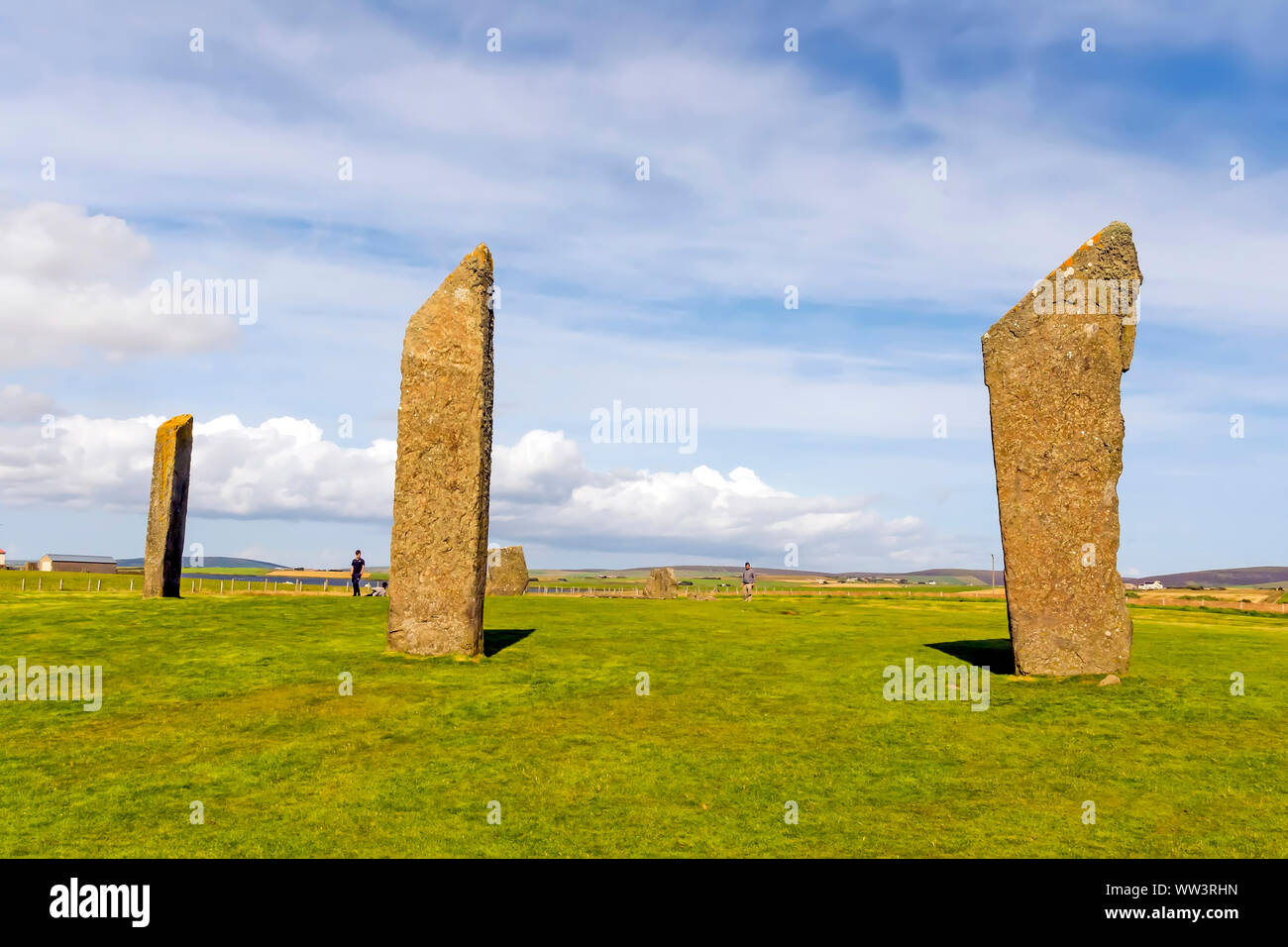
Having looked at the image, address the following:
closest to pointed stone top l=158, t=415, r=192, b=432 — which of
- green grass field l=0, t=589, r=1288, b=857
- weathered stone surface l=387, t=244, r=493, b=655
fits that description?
green grass field l=0, t=589, r=1288, b=857

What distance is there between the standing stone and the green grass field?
0.88m

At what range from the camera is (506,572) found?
116 ft

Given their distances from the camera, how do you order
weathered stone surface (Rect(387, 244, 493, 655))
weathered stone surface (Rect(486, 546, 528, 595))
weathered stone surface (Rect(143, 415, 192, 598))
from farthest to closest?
weathered stone surface (Rect(486, 546, 528, 595))
weathered stone surface (Rect(143, 415, 192, 598))
weathered stone surface (Rect(387, 244, 493, 655))

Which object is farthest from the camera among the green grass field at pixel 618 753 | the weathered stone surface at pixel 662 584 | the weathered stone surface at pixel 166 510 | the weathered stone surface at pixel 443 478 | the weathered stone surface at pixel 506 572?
the weathered stone surface at pixel 662 584

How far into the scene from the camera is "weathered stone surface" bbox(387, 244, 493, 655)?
15.5 m

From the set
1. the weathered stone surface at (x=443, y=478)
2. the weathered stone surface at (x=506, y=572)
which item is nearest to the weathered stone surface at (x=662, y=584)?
the weathered stone surface at (x=506, y=572)

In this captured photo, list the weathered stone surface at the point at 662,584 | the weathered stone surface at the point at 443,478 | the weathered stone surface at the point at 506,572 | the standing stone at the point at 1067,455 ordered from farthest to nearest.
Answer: the weathered stone surface at the point at 662,584
the weathered stone surface at the point at 506,572
the weathered stone surface at the point at 443,478
the standing stone at the point at 1067,455

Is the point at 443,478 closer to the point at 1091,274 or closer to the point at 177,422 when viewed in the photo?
the point at 1091,274

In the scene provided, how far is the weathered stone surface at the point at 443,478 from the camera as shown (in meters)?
15.5

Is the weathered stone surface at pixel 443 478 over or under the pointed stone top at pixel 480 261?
under

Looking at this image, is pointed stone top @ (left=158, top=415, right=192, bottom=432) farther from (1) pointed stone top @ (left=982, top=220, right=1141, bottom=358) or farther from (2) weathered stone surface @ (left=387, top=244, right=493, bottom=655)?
(1) pointed stone top @ (left=982, top=220, right=1141, bottom=358)

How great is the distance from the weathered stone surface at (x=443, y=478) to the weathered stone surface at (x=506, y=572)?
63.6 feet

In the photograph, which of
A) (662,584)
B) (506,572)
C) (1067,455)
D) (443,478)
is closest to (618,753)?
(443,478)

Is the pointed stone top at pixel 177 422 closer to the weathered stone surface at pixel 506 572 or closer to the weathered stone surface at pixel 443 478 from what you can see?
the weathered stone surface at pixel 506 572
